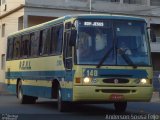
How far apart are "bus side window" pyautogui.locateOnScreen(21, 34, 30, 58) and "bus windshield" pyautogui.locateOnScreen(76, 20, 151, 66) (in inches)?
248

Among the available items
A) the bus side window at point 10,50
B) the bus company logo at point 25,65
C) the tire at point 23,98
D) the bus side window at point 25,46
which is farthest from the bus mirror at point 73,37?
the bus side window at point 10,50

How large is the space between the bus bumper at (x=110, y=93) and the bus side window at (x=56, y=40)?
7.68 ft

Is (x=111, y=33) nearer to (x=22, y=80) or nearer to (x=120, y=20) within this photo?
(x=120, y=20)

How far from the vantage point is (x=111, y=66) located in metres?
16.8

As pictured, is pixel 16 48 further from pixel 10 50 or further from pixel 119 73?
pixel 119 73

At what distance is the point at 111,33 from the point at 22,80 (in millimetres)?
7757

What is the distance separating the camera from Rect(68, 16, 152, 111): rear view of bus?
54.8 feet

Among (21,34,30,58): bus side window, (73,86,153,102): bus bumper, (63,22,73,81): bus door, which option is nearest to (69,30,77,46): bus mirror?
(63,22,73,81): bus door

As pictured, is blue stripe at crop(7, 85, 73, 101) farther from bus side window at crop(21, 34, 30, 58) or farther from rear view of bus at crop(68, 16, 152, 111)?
bus side window at crop(21, 34, 30, 58)

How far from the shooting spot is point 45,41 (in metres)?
20.4

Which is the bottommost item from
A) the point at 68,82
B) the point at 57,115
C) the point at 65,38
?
the point at 57,115

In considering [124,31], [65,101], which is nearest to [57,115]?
[65,101]

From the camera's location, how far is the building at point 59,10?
4684 centimetres

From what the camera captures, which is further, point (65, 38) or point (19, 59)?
point (19, 59)
